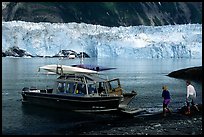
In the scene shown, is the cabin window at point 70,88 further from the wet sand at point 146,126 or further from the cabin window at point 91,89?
the wet sand at point 146,126

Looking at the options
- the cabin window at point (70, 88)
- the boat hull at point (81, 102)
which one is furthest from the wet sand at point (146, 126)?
the cabin window at point (70, 88)

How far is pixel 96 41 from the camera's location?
10119 cm

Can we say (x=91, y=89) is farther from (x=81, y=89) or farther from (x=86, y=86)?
(x=81, y=89)

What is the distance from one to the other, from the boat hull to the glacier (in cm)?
7000

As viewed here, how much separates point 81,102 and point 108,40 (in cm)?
7421

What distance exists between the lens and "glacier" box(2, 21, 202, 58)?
96500 mm

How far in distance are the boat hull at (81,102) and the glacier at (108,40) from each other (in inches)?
2756

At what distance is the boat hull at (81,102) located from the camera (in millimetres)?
25391

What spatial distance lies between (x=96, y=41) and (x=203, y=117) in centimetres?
7862

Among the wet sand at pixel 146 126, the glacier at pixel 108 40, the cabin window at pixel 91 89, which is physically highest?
the glacier at pixel 108 40

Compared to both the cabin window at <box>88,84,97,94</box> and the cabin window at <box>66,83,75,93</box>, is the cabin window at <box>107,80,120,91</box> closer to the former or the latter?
the cabin window at <box>88,84,97,94</box>

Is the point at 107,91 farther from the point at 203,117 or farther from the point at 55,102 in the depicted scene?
the point at 203,117

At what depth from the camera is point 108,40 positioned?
326 ft

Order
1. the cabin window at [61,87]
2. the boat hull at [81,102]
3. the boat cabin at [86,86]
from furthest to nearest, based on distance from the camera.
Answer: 1. the cabin window at [61,87]
2. the boat cabin at [86,86]
3. the boat hull at [81,102]
